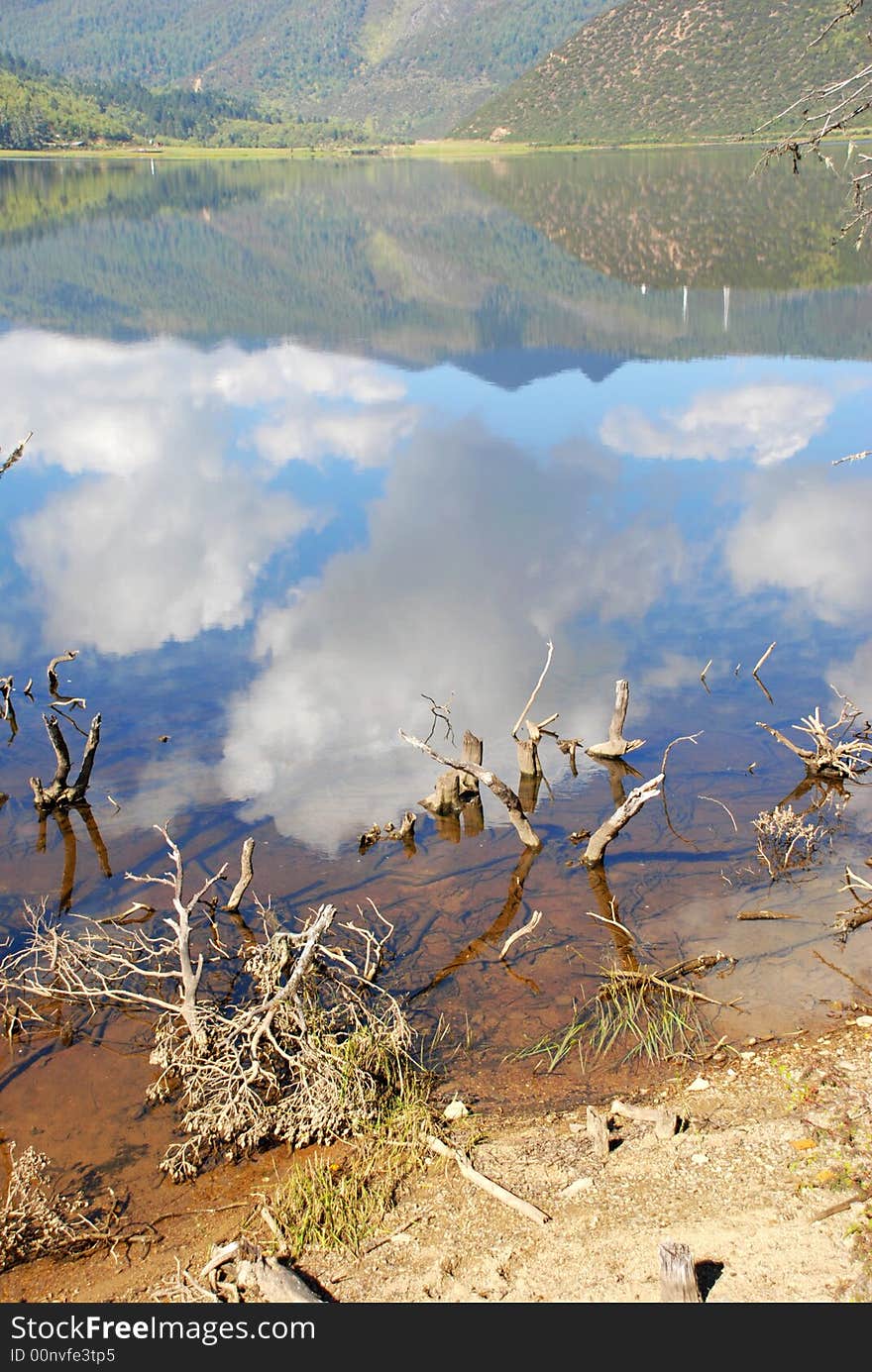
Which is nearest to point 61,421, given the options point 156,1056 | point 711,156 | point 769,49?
point 156,1056

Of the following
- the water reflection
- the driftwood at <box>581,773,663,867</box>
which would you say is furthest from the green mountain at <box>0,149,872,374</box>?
the driftwood at <box>581,773,663,867</box>

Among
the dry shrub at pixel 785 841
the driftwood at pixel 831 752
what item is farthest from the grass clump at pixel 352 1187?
the driftwood at pixel 831 752

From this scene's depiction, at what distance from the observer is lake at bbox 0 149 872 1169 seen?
36.6 feet

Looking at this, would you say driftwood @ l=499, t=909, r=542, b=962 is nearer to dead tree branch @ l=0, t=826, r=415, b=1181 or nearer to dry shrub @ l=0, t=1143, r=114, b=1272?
dead tree branch @ l=0, t=826, r=415, b=1181

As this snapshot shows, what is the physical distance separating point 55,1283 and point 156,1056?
2072mm

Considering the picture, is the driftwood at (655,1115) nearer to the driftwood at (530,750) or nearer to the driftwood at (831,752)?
the driftwood at (530,750)

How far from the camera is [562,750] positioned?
14.9m

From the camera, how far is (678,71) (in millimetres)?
145375

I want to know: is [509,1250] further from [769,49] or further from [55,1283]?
[769,49]

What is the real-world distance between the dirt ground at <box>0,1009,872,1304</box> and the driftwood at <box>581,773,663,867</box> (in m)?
2.77

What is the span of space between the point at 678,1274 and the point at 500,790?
626cm

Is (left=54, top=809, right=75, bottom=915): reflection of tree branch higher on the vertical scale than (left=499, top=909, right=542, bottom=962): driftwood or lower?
lower

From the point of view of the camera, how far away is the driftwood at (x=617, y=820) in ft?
35.4

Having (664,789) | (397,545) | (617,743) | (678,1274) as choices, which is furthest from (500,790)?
(397,545)
